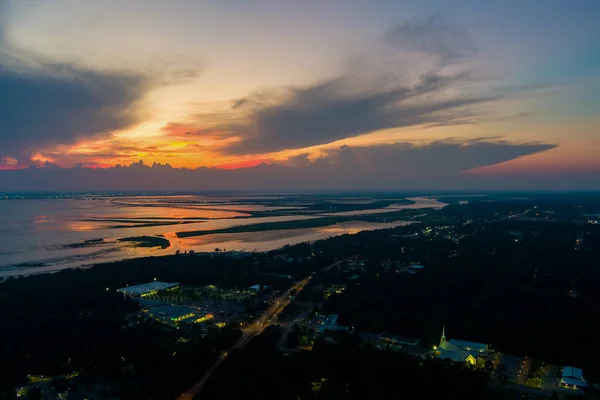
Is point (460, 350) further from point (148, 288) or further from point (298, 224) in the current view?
point (298, 224)

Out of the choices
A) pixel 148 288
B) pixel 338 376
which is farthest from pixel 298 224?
pixel 338 376

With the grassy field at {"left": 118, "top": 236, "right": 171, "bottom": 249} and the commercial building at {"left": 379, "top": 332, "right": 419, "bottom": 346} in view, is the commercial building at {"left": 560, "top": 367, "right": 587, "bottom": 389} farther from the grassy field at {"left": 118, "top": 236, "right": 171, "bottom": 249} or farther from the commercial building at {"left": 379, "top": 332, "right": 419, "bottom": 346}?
the grassy field at {"left": 118, "top": 236, "right": 171, "bottom": 249}

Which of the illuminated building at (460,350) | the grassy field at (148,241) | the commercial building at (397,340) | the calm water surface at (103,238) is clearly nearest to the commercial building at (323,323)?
the commercial building at (397,340)

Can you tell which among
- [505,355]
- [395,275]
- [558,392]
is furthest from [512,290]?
[558,392]

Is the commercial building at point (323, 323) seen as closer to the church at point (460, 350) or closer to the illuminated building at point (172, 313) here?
the church at point (460, 350)

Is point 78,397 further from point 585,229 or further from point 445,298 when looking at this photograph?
point 585,229
